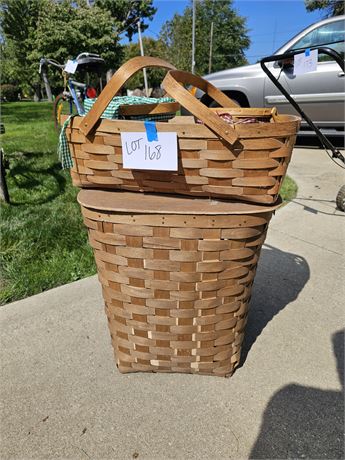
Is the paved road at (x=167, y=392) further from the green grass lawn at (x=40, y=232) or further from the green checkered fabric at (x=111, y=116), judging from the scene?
the green checkered fabric at (x=111, y=116)

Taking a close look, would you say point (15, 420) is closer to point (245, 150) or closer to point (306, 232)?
point (245, 150)

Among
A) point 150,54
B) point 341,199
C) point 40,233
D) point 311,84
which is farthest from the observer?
point 150,54

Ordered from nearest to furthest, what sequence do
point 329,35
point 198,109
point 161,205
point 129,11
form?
point 198,109 → point 161,205 → point 329,35 → point 129,11

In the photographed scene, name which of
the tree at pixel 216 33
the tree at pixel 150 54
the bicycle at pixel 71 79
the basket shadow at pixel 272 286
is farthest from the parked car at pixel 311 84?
the tree at pixel 216 33

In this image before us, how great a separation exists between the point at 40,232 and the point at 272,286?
1531mm

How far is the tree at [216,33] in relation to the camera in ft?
83.1

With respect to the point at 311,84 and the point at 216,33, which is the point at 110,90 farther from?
the point at 216,33

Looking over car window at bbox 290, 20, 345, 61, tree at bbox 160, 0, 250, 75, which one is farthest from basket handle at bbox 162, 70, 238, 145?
tree at bbox 160, 0, 250, 75

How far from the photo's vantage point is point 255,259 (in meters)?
1.05

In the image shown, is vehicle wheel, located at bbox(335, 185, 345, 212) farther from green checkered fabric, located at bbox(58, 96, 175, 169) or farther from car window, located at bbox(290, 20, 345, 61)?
car window, located at bbox(290, 20, 345, 61)

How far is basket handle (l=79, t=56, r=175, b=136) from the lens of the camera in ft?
2.70

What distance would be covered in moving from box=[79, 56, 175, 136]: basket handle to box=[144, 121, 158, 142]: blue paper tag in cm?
11

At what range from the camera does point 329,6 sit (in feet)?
46.0

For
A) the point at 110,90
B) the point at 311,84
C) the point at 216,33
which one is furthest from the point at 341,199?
the point at 216,33
